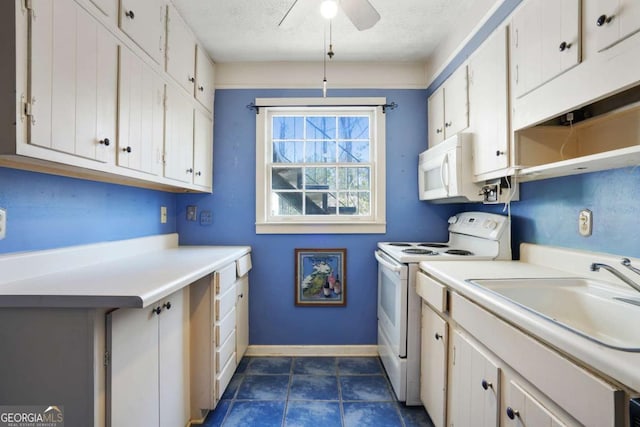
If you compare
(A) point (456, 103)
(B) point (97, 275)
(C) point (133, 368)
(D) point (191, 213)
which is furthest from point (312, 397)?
(A) point (456, 103)

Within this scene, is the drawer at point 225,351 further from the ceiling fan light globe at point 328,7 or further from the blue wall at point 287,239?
the ceiling fan light globe at point 328,7

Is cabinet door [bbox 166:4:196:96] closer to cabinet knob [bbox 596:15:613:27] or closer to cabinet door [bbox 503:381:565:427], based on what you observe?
cabinet knob [bbox 596:15:613:27]

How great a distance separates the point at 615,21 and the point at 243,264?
7.64ft

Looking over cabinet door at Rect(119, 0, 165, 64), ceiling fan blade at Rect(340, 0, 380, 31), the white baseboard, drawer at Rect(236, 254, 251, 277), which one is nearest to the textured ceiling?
ceiling fan blade at Rect(340, 0, 380, 31)

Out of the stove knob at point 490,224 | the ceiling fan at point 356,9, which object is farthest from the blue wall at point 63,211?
the stove knob at point 490,224

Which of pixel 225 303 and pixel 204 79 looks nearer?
pixel 225 303

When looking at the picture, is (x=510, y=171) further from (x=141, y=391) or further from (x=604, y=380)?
(x=141, y=391)

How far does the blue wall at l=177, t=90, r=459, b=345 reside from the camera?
2.69 meters

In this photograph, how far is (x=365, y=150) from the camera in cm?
283

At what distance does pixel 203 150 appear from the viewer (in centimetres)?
249

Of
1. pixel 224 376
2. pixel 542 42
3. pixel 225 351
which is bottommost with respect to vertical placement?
pixel 224 376

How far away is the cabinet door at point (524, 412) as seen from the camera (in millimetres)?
836

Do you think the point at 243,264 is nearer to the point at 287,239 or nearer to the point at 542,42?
the point at 287,239

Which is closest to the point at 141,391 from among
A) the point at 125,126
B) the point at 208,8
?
the point at 125,126
